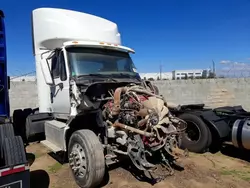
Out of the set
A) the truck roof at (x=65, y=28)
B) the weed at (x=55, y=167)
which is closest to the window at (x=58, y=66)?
the truck roof at (x=65, y=28)

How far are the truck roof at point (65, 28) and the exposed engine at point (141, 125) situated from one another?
89.2 inches

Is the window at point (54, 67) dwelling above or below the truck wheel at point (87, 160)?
above

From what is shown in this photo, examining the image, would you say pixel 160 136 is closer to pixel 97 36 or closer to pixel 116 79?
pixel 116 79

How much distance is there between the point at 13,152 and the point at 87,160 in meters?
1.29

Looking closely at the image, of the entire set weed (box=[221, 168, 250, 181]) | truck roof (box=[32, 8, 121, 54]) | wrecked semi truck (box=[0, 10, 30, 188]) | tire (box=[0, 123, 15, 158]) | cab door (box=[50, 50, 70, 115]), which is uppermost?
truck roof (box=[32, 8, 121, 54])

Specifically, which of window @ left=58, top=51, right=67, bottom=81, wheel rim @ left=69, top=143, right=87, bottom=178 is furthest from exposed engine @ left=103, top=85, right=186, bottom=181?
window @ left=58, top=51, right=67, bottom=81

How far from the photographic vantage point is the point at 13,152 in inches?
131

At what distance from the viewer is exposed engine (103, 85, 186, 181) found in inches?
158

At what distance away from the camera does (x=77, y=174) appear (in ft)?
14.6

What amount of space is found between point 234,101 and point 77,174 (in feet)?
37.6

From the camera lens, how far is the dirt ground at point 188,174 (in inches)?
177

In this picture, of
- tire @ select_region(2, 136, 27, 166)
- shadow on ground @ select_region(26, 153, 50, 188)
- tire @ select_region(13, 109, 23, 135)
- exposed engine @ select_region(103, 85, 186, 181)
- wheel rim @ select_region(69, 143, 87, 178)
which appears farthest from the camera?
tire @ select_region(13, 109, 23, 135)

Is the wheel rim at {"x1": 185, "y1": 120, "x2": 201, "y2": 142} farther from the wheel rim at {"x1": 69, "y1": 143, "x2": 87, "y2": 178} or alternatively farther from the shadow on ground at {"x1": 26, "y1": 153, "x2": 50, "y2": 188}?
the shadow on ground at {"x1": 26, "y1": 153, "x2": 50, "y2": 188}

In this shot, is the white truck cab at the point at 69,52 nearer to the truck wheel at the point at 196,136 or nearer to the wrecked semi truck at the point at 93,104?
the wrecked semi truck at the point at 93,104
